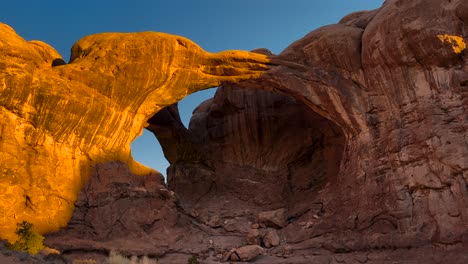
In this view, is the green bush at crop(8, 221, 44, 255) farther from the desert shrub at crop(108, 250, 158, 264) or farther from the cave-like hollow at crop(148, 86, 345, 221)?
the cave-like hollow at crop(148, 86, 345, 221)

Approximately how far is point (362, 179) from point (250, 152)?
33.5ft

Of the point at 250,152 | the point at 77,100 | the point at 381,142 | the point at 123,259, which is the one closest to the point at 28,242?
the point at 123,259

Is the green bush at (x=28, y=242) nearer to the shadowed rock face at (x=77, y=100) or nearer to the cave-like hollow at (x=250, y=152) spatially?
the shadowed rock face at (x=77, y=100)

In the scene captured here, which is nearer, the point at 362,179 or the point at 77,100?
the point at 77,100

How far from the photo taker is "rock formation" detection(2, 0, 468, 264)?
14.6 metres

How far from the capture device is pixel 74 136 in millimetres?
16547

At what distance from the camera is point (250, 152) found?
85.8 feet

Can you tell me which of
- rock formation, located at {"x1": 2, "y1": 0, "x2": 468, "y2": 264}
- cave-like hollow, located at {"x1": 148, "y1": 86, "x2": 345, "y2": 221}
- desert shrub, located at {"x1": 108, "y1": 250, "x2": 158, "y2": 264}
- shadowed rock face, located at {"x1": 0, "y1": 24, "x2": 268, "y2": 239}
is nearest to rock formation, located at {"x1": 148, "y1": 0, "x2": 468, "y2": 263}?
rock formation, located at {"x1": 2, "y1": 0, "x2": 468, "y2": 264}

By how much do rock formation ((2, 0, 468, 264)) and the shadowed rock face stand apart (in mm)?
1045

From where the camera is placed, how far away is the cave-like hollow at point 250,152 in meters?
23.7

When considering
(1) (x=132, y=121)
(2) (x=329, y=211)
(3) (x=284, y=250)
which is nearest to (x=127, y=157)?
(1) (x=132, y=121)

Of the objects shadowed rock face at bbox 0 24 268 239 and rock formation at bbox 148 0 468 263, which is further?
shadowed rock face at bbox 0 24 268 239

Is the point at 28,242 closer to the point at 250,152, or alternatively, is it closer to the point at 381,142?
the point at 381,142

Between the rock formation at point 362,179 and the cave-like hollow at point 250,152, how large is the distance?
206 centimetres
